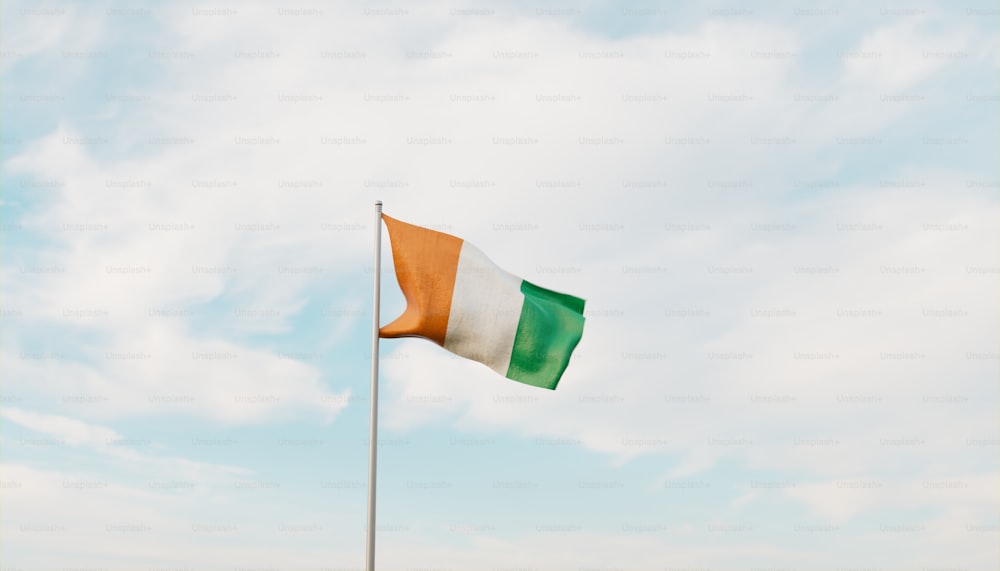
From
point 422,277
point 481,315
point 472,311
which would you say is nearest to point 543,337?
point 481,315

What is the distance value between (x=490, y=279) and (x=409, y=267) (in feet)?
5.07

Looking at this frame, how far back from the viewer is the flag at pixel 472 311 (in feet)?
57.5

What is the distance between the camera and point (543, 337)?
59.8 ft

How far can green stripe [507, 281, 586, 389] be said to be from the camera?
18.0 meters

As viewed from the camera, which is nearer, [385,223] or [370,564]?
[370,564]

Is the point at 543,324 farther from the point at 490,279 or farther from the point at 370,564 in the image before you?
the point at 370,564

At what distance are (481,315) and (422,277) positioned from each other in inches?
51.4

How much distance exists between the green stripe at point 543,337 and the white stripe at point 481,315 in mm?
181

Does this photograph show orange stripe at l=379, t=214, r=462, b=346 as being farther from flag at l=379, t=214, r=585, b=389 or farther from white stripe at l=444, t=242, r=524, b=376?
white stripe at l=444, t=242, r=524, b=376

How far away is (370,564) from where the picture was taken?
622 inches

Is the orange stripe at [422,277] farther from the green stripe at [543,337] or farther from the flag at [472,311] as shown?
the green stripe at [543,337]

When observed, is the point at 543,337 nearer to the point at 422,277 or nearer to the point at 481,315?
the point at 481,315

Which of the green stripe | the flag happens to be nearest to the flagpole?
the flag

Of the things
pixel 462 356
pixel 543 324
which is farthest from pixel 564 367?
pixel 462 356
